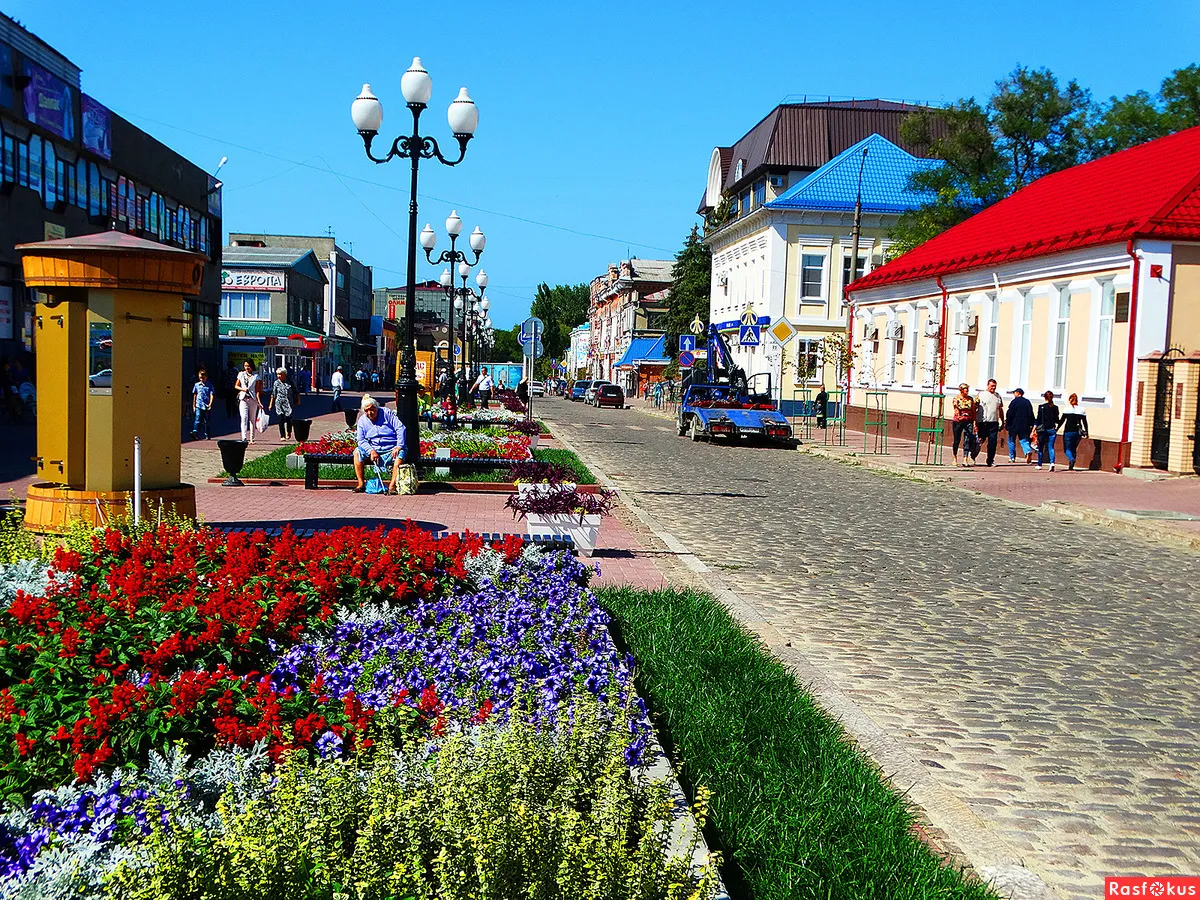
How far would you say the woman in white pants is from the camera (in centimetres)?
2427

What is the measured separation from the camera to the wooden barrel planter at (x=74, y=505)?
368 inches

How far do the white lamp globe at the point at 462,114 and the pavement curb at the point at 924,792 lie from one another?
10.9 metres

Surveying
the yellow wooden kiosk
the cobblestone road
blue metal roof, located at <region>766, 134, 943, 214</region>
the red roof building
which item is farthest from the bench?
blue metal roof, located at <region>766, 134, 943, 214</region>

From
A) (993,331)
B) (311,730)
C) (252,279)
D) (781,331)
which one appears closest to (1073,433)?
(993,331)

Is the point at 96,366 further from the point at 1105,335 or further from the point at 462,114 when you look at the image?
the point at 1105,335

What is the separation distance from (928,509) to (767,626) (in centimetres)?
969

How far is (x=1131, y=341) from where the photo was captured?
2330 centimetres

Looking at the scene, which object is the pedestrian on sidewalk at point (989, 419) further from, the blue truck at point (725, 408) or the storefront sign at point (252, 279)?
the storefront sign at point (252, 279)

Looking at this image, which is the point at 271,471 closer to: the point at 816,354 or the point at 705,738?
the point at 705,738

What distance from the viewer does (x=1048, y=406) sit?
24.6 m

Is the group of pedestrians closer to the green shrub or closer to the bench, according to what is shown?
the bench

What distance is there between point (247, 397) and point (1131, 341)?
61.2 feet

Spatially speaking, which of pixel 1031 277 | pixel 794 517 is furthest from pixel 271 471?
pixel 1031 277

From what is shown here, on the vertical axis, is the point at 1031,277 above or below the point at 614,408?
above
